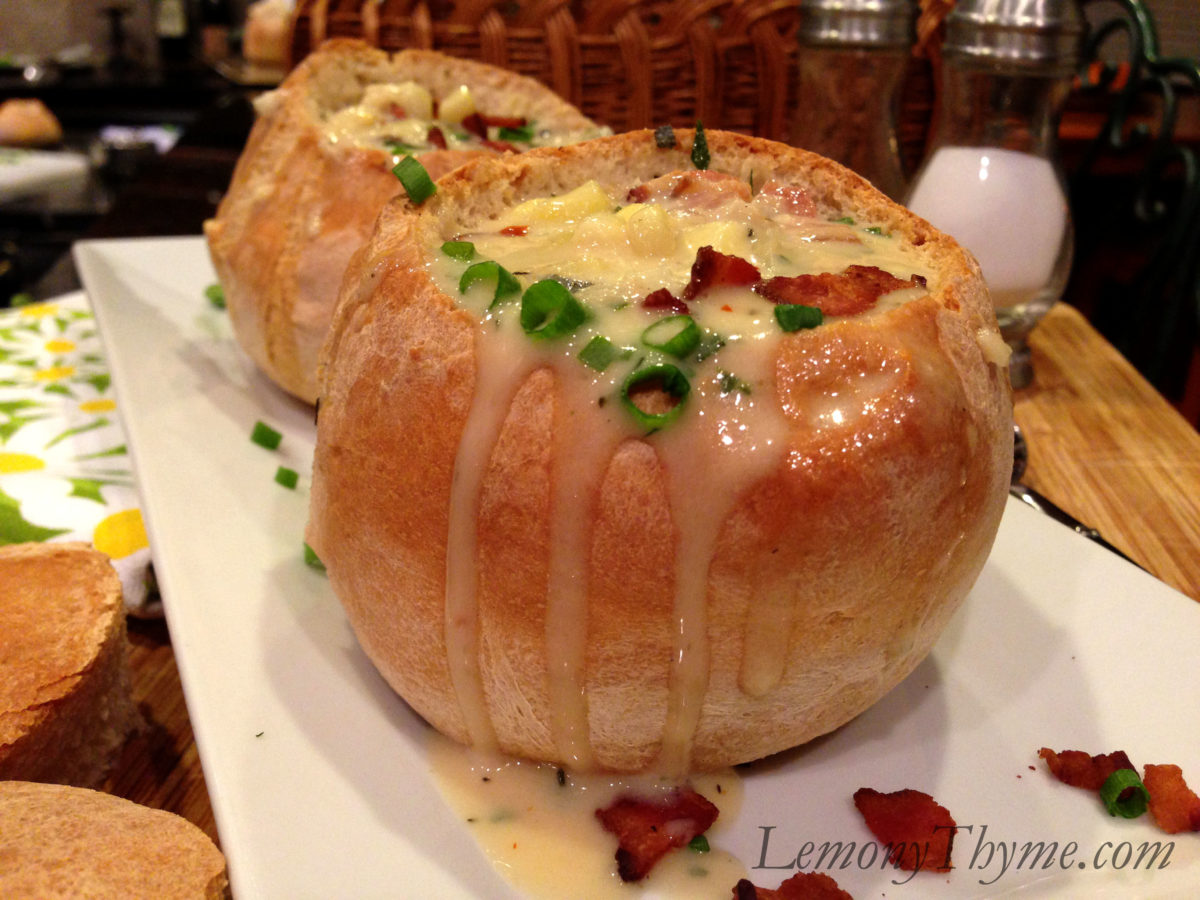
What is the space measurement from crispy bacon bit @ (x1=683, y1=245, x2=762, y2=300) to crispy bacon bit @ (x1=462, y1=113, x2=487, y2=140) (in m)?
1.35

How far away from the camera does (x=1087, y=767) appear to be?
4.30 feet

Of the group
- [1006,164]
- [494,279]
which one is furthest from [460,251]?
[1006,164]

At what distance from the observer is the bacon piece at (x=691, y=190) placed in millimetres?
1552

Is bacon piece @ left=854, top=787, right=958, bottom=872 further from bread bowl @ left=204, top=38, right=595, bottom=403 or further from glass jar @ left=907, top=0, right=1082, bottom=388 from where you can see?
glass jar @ left=907, top=0, right=1082, bottom=388

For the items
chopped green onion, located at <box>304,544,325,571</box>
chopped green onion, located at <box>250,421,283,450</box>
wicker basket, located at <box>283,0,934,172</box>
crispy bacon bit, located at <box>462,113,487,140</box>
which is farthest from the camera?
wicker basket, located at <box>283,0,934,172</box>

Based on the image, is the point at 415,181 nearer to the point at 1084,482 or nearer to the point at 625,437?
the point at 625,437

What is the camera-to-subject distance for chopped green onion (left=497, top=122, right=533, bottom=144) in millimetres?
2555

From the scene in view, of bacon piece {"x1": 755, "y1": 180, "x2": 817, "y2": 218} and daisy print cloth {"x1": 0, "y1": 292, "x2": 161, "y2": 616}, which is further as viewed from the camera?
daisy print cloth {"x1": 0, "y1": 292, "x2": 161, "y2": 616}

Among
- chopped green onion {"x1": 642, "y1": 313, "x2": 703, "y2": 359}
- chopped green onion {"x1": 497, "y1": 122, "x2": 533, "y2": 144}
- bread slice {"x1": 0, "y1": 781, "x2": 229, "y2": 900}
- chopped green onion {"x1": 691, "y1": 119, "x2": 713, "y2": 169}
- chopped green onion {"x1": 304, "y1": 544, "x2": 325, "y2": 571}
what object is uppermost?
chopped green onion {"x1": 691, "y1": 119, "x2": 713, "y2": 169}

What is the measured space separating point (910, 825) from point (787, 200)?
0.98 meters

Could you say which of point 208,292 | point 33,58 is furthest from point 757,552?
point 33,58

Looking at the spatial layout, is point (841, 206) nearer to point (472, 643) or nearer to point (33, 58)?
point (472, 643)

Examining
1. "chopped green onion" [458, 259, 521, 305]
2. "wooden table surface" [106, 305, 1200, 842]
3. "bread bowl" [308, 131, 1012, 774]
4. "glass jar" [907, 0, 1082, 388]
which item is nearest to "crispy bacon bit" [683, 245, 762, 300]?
"bread bowl" [308, 131, 1012, 774]

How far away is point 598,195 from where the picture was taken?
1556 millimetres
